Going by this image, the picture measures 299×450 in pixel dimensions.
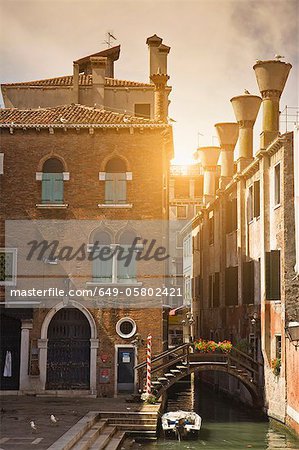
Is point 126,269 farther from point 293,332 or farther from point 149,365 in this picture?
point 293,332

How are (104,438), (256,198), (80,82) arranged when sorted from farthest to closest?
1. (80,82)
2. (256,198)
3. (104,438)

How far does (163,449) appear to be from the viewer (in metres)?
20.2

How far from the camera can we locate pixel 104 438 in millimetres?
19516

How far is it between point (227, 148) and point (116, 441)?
19.8m

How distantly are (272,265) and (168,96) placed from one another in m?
12.2

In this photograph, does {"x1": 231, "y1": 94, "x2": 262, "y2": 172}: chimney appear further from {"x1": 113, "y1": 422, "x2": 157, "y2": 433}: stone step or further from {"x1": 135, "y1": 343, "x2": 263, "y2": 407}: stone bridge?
{"x1": 113, "y1": 422, "x2": 157, "y2": 433}: stone step

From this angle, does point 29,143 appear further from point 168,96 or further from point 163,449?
point 163,449

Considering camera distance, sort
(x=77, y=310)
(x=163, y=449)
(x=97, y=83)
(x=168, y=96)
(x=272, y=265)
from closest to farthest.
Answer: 1. (x=163, y=449)
2. (x=272, y=265)
3. (x=77, y=310)
4. (x=97, y=83)
5. (x=168, y=96)

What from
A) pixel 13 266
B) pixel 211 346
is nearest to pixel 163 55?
pixel 13 266

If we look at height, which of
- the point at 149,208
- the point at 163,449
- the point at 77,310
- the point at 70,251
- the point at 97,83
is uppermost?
the point at 97,83

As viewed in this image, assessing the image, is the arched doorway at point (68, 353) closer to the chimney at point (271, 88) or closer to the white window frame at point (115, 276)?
the white window frame at point (115, 276)

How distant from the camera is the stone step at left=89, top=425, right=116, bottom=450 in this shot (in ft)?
60.6

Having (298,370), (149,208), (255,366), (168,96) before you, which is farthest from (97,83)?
(298,370)
